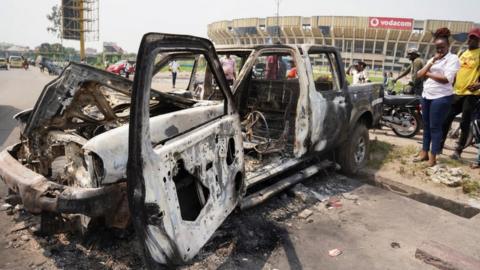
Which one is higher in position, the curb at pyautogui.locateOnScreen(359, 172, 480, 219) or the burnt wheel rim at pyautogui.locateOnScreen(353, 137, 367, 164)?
the burnt wheel rim at pyautogui.locateOnScreen(353, 137, 367, 164)

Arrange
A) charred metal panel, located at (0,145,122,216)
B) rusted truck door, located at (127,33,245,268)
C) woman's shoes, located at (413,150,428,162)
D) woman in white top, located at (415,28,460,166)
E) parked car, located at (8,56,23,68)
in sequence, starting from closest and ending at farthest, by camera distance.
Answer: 1. rusted truck door, located at (127,33,245,268)
2. charred metal panel, located at (0,145,122,216)
3. woman in white top, located at (415,28,460,166)
4. woman's shoes, located at (413,150,428,162)
5. parked car, located at (8,56,23,68)

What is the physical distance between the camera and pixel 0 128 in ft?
25.6

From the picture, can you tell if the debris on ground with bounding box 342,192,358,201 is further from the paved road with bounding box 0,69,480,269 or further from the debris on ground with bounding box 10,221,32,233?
the debris on ground with bounding box 10,221,32,233

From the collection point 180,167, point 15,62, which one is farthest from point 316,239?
point 15,62

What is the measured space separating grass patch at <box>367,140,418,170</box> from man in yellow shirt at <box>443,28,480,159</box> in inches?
28.4

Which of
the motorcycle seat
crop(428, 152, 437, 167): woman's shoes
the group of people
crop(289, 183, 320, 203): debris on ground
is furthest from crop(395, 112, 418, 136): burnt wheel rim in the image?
crop(289, 183, 320, 203): debris on ground

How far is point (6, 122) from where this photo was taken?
848 centimetres

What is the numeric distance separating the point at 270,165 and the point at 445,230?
6.59 feet

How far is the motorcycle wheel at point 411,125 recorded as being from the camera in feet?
26.6

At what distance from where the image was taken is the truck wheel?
542cm

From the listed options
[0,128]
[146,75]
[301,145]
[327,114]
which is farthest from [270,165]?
[0,128]

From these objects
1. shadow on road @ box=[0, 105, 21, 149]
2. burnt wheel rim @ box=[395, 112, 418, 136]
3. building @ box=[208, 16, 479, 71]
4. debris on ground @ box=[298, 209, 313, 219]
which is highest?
building @ box=[208, 16, 479, 71]

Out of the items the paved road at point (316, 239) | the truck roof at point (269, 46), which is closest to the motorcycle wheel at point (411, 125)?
the paved road at point (316, 239)

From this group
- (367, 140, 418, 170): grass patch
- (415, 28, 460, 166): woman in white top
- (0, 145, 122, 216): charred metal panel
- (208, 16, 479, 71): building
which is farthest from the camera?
(208, 16, 479, 71): building
